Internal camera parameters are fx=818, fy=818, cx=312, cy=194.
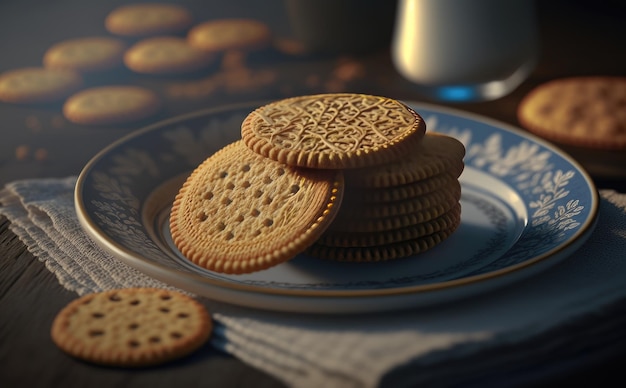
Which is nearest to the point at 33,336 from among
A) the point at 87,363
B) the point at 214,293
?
the point at 87,363

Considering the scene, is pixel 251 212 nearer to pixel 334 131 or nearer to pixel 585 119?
pixel 334 131

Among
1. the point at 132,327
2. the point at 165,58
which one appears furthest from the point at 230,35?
the point at 132,327

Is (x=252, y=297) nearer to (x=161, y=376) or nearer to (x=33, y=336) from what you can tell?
(x=161, y=376)

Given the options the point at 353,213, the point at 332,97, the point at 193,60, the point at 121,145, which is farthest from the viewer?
the point at 193,60

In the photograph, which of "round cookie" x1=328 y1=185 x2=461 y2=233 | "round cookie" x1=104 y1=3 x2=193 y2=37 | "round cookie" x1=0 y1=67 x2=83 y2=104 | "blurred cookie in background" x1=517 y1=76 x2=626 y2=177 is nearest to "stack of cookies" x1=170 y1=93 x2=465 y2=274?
"round cookie" x1=328 y1=185 x2=461 y2=233

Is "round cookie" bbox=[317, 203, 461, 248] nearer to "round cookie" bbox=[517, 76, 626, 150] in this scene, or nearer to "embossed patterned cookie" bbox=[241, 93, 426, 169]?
"embossed patterned cookie" bbox=[241, 93, 426, 169]

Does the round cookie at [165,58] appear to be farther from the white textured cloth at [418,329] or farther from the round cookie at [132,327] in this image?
the round cookie at [132,327]
